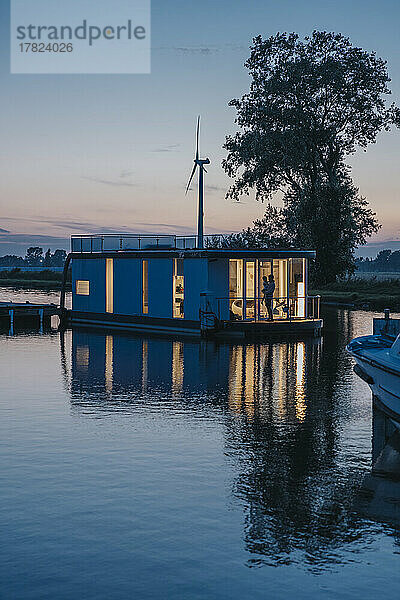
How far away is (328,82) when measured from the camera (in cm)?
6259

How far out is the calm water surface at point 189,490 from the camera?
849cm

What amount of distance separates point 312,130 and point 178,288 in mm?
29669

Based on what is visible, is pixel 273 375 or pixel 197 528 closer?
pixel 197 528

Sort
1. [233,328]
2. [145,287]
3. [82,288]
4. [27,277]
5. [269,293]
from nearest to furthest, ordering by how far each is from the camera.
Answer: [233,328], [269,293], [145,287], [82,288], [27,277]

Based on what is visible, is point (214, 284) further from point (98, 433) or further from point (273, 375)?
point (98, 433)

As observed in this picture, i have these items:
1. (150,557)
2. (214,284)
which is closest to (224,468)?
(150,557)

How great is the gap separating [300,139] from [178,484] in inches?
2139

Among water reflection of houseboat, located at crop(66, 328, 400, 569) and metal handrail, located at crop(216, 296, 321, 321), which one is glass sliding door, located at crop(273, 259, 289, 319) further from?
water reflection of houseboat, located at crop(66, 328, 400, 569)

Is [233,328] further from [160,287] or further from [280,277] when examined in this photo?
[160,287]

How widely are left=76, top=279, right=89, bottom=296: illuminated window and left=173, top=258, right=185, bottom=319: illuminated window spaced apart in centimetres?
795

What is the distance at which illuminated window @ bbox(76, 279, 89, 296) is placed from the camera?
45.6 m

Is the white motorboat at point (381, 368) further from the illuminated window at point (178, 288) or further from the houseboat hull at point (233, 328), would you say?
the illuminated window at point (178, 288)

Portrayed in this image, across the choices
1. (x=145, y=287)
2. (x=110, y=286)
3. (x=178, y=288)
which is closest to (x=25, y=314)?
(x=110, y=286)

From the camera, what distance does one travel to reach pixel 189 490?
38.0 ft
